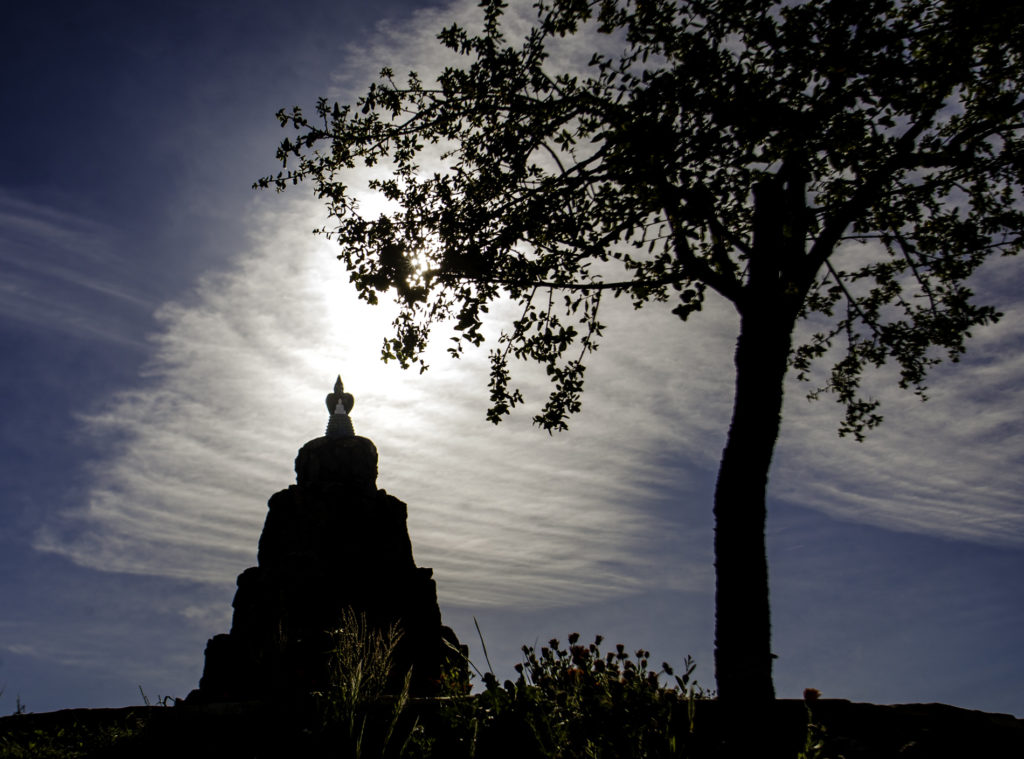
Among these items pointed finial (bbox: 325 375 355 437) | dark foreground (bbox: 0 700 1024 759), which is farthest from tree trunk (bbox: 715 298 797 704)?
pointed finial (bbox: 325 375 355 437)

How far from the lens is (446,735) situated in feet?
22.4

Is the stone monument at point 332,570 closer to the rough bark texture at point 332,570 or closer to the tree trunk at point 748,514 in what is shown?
the rough bark texture at point 332,570

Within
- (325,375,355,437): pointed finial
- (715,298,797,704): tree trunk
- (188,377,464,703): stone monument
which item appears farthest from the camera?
(325,375,355,437): pointed finial

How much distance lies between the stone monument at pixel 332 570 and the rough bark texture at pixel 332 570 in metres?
0.06

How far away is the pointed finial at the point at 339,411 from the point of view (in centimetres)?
4356

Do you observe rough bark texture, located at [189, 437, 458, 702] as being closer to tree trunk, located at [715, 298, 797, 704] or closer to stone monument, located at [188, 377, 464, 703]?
stone monument, located at [188, 377, 464, 703]

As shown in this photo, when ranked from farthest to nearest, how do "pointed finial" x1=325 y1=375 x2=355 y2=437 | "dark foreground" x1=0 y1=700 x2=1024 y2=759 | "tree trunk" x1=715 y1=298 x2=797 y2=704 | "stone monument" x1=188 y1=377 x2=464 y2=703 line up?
"pointed finial" x1=325 y1=375 x2=355 y2=437, "stone monument" x1=188 y1=377 x2=464 y2=703, "tree trunk" x1=715 y1=298 x2=797 y2=704, "dark foreground" x1=0 y1=700 x2=1024 y2=759

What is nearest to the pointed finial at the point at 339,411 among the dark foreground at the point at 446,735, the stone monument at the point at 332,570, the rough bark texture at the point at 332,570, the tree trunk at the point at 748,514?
the stone monument at the point at 332,570

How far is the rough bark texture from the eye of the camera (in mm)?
34625

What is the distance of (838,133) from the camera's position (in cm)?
683

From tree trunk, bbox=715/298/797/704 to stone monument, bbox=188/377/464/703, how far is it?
88.6 feet

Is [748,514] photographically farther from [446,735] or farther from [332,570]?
[332,570]

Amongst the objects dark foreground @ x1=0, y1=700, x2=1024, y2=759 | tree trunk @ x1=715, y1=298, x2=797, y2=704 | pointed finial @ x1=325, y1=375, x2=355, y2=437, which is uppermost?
pointed finial @ x1=325, y1=375, x2=355, y2=437

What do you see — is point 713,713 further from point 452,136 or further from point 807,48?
point 452,136
